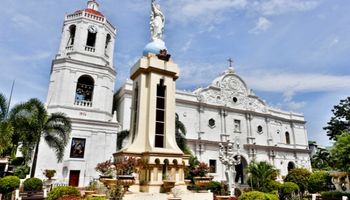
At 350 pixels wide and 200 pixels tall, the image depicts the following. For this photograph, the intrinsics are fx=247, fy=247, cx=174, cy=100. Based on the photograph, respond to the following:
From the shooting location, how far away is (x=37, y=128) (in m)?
16.5

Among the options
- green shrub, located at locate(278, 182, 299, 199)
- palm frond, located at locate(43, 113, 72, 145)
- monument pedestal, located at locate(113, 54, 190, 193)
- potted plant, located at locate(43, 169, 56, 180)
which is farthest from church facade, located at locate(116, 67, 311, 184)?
monument pedestal, located at locate(113, 54, 190, 193)

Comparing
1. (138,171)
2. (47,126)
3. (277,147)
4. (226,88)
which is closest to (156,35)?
(138,171)

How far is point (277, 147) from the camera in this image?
30984 mm

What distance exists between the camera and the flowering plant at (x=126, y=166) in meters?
9.02

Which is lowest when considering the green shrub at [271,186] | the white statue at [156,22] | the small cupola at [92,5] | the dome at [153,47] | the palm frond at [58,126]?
the green shrub at [271,186]

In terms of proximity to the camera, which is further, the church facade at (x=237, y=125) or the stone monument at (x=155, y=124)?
the church facade at (x=237, y=125)

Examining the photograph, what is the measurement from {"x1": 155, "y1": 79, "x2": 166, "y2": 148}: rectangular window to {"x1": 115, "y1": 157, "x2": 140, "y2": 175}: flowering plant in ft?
5.83

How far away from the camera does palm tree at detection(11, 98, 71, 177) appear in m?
16.4

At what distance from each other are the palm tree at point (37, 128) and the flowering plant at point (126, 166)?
947 cm

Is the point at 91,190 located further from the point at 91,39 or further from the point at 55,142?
the point at 91,39

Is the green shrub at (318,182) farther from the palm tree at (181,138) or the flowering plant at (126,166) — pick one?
the flowering plant at (126,166)

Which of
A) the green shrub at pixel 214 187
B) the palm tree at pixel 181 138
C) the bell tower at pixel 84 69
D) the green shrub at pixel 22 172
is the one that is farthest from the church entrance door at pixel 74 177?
the green shrub at pixel 214 187

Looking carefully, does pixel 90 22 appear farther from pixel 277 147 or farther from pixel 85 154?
pixel 277 147

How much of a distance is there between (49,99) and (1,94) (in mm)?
3740
